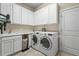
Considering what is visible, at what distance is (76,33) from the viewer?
155 centimetres

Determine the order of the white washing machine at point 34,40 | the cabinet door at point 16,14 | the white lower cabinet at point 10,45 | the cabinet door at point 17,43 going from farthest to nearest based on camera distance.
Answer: the cabinet door at point 16,14 < the white washing machine at point 34,40 < the cabinet door at point 17,43 < the white lower cabinet at point 10,45

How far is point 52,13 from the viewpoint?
1914mm

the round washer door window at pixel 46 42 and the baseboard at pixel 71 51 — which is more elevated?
the round washer door window at pixel 46 42

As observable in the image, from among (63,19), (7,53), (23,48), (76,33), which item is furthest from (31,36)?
(76,33)

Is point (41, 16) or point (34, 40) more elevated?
point (41, 16)

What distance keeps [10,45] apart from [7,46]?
0.08 m

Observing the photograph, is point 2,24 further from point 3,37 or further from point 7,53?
point 7,53

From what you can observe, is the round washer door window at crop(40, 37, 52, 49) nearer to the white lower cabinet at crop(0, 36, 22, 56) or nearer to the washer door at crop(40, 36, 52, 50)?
the washer door at crop(40, 36, 52, 50)

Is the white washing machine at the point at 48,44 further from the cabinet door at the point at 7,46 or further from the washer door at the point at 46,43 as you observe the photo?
the cabinet door at the point at 7,46

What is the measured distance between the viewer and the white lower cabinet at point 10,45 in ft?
4.53

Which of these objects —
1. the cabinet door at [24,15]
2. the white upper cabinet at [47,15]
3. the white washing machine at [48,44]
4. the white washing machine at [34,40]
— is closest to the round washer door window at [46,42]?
the white washing machine at [48,44]

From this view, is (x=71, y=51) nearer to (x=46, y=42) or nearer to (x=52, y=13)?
(x=46, y=42)

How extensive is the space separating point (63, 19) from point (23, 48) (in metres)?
1.47

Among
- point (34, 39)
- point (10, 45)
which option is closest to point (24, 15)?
point (34, 39)
